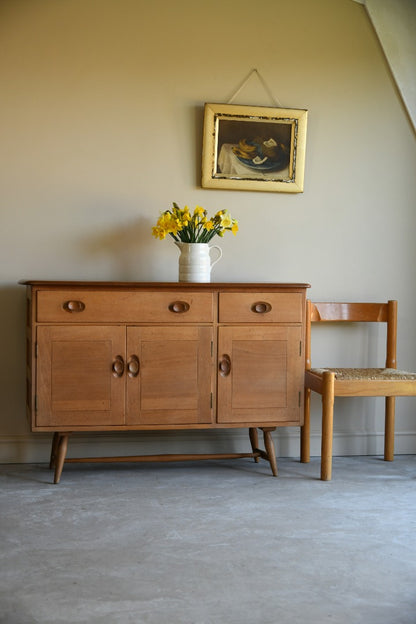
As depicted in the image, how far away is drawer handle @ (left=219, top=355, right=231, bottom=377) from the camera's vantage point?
323 cm

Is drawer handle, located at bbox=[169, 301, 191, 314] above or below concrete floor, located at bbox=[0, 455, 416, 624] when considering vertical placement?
above

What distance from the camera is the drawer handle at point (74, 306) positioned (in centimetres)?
310

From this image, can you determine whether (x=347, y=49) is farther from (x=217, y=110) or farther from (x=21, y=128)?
(x=21, y=128)

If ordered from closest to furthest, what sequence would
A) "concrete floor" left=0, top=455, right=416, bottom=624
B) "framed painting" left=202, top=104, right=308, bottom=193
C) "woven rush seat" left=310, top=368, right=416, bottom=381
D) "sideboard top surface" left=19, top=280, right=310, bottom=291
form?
1. "concrete floor" left=0, top=455, right=416, bottom=624
2. "sideboard top surface" left=19, top=280, right=310, bottom=291
3. "woven rush seat" left=310, top=368, right=416, bottom=381
4. "framed painting" left=202, top=104, right=308, bottom=193

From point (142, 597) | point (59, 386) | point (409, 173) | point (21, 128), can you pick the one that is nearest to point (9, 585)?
point (142, 597)

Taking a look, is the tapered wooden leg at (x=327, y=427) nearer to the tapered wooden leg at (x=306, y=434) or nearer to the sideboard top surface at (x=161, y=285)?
the tapered wooden leg at (x=306, y=434)

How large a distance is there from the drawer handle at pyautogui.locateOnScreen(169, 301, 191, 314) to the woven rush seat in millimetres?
727

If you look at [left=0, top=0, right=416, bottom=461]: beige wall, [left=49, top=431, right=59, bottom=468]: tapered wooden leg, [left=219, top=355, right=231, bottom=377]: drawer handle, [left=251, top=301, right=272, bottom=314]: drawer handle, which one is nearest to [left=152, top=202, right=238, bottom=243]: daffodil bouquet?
[left=0, top=0, right=416, bottom=461]: beige wall

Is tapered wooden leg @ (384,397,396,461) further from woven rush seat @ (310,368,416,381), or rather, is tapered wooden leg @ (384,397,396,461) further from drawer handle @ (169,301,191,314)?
drawer handle @ (169,301,191,314)

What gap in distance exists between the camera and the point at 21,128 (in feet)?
11.5

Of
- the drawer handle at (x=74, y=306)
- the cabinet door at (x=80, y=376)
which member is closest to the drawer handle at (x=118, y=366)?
the cabinet door at (x=80, y=376)

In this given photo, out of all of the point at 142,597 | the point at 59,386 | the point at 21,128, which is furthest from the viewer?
the point at 21,128

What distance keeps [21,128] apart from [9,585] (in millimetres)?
2299

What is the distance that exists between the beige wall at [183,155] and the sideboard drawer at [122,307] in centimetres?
48
